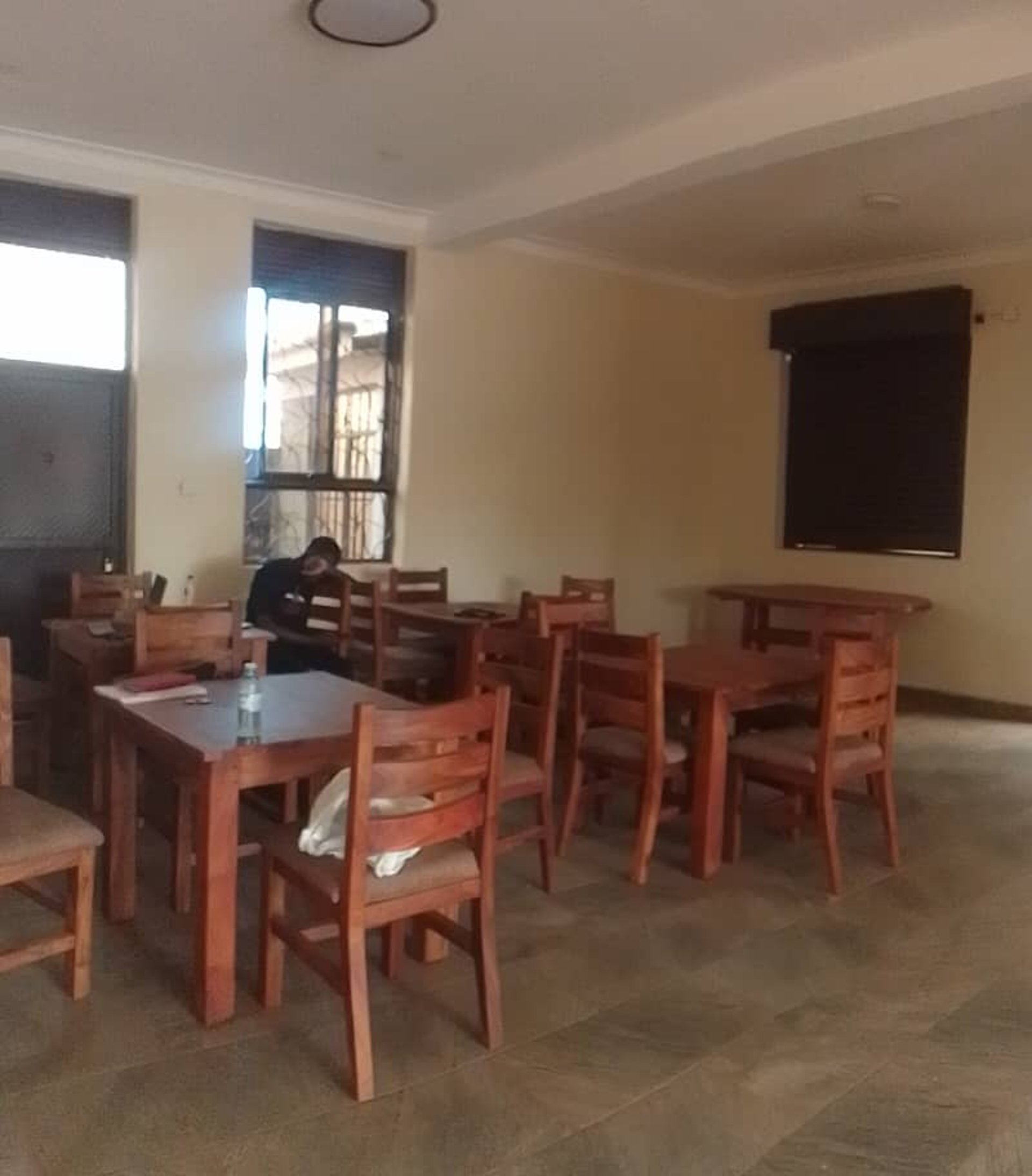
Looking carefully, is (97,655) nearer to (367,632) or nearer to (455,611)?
(367,632)

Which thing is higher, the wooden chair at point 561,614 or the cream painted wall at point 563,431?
the cream painted wall at point 563,431

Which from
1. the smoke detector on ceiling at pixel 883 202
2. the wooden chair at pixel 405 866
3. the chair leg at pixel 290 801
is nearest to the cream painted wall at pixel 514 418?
the smoke detector on ceiling at pixel 883 202

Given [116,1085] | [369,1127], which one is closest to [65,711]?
[116,1085]

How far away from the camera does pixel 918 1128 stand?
8.02 feet

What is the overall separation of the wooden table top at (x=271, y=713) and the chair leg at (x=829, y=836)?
150 cm

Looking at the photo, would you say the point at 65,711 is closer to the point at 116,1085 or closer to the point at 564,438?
the point at 116,1085

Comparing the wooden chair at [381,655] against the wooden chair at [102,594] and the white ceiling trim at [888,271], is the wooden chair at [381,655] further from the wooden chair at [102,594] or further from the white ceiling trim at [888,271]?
the white ceiling trim at [888,271]

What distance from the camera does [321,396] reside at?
6.41 meters

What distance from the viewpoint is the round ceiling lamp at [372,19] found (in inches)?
140

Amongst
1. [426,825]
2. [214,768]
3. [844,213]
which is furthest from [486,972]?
[844,213]

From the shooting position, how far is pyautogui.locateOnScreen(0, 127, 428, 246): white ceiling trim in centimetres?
521

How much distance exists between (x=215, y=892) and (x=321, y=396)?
4145mm

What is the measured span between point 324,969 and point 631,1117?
76cm

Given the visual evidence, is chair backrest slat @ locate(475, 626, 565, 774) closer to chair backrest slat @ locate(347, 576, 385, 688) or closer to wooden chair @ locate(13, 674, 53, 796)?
chair backrest slat @ locate(347, 576, 385, 688)
